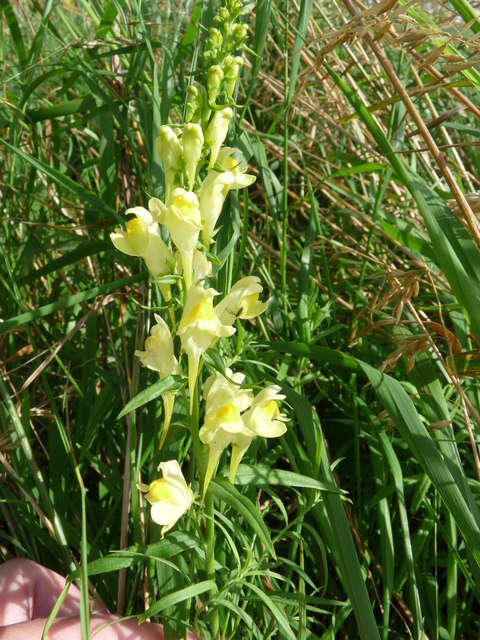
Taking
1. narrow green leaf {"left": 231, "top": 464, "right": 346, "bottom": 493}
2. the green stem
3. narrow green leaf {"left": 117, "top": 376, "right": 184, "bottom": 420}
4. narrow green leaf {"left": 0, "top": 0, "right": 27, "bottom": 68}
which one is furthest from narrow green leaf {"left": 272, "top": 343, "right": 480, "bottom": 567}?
narrow green leaf {"left": 0, "top": 0, "right": 27, "bottom": 68}

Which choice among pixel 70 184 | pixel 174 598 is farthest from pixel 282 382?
pixel 70 184

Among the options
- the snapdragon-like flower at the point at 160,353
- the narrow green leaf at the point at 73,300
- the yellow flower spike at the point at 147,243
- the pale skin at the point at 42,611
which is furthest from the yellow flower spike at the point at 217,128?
the pale skin at the point at 42,611

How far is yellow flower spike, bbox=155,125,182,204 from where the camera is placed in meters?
0.87

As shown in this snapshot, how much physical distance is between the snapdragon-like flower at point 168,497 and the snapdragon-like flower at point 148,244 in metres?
0.24

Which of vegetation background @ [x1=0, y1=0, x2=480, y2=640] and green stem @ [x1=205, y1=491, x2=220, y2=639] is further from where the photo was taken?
vegetation background @ [x1=0, y1=0, x2=480, y2=640]

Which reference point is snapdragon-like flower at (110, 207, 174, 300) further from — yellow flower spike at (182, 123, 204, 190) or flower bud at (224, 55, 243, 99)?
flower bud at (224, 55, 243, 99)

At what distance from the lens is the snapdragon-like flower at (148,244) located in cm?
89

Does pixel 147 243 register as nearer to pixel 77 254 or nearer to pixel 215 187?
pixel 215 187

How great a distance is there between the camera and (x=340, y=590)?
1242 millimetres

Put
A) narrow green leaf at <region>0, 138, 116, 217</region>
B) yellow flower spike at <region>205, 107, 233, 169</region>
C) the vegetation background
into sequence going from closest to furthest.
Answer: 1. yellow flower spike at <region>205, 107, 233, 169</region>
2. the vegetation background
3. narrow green leaf at <region>0, 138, 116, 217</region>

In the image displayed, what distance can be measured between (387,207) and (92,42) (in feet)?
2.82

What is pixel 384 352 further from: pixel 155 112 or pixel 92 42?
pixel 92 42

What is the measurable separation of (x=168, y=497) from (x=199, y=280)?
289 millimetres

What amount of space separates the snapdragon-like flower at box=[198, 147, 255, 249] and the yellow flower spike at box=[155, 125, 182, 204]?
0.16ft
